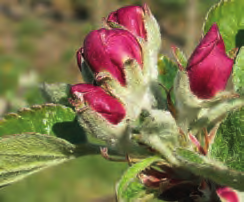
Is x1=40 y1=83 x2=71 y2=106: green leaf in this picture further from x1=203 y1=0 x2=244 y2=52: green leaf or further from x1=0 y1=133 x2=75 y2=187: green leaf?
x1=203 y1=0 x2=244 y2=52: green leaf

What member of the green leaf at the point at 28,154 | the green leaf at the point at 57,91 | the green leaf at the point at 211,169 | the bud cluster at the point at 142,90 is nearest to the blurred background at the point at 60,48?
the green leaf at the point at 57,91

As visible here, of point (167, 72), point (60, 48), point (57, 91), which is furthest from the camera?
point (60, 48)

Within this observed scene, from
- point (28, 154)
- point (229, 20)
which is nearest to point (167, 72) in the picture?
point (229, 20)

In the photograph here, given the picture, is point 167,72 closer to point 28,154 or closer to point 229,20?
point 229,20

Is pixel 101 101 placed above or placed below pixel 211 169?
above

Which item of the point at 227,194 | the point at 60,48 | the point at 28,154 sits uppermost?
the point at 60,48

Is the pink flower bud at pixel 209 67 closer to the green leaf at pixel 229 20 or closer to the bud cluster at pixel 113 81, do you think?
the bud cluster at pixel 113 81

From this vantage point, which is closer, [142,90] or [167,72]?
[142,90]
